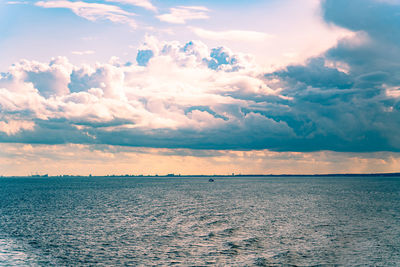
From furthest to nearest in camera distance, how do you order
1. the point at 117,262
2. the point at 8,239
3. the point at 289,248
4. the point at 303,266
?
the point at 8,239 < the point at 289,248 < the point at 117,262 < the point at 303,266

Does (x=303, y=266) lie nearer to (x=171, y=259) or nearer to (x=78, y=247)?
(x=171, y=259)

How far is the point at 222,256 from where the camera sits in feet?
150

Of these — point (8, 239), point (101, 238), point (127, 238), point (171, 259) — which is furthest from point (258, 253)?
point (8, 239)

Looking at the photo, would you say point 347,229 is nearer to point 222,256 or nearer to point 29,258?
point 222,256

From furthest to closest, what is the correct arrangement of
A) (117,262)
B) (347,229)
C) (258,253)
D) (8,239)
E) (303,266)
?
1. (347,229)
2. (8,239)
3. (258,253)
4. (117,262)
5. (303,266)

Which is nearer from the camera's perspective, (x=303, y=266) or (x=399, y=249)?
(x=303, y=266)

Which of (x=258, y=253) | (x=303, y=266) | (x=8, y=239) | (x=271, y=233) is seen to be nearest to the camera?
(x=303, y=266)

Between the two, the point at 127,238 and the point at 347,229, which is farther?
the point at 347,229

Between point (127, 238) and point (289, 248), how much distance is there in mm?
24587

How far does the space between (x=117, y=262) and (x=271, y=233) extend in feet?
92.0

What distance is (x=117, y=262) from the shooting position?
44156 mm

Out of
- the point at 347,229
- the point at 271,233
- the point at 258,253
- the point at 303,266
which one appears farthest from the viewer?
the point at 347,229

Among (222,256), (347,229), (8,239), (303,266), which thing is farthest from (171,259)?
(347,229)

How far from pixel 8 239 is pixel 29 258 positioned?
14.9m
